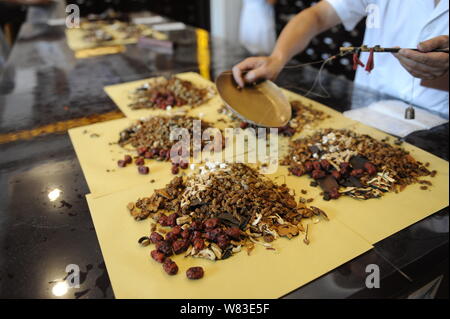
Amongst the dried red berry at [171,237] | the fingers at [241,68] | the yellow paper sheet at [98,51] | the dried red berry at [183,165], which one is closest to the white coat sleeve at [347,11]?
the fingers at [241,68]

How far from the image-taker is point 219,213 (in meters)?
0.91

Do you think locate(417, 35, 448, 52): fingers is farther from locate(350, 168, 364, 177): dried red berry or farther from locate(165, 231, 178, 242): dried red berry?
locate(165, 231, 178, 242): dried red berry

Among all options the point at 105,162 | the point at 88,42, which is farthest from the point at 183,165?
the point at 88,42

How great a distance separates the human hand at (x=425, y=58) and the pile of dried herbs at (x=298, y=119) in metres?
0.52

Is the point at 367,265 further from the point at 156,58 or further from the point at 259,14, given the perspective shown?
the point at 259,14

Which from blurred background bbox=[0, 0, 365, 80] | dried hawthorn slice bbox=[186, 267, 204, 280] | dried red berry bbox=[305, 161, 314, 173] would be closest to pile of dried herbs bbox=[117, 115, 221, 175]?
dried red berry bbox=[305, 161, 314, 173]

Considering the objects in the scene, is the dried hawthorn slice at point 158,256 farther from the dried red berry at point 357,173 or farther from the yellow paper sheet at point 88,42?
the yellow paper sheet at point 88,42

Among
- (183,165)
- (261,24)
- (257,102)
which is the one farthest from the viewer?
(261,24)

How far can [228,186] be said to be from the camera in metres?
0.98

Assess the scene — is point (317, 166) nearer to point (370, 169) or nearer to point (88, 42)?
point (370, 169)

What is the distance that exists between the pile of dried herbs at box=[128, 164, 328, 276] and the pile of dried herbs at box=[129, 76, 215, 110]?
0.75 m

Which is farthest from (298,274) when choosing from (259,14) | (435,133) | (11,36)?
(11,36)

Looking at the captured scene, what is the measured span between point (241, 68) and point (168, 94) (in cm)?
47

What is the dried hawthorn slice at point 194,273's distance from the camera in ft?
2.53
